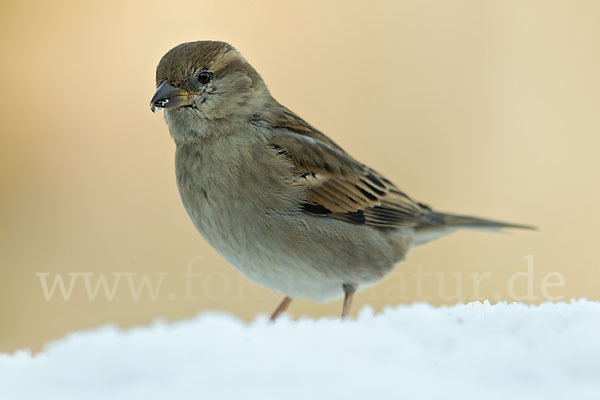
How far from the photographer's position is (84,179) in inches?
209

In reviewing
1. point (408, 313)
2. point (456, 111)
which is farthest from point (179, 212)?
point (408, 313)

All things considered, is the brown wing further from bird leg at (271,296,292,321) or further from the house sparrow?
bird leg at (271,296,292,321)

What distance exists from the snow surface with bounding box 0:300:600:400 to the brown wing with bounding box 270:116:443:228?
109 cm

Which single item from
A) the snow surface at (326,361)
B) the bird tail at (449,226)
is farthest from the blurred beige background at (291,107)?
the snow surface at (326,361)

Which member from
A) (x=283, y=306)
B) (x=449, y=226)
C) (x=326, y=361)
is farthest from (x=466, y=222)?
(x=326, y=361)

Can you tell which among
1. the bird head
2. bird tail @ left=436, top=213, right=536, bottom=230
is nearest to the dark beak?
the bird head

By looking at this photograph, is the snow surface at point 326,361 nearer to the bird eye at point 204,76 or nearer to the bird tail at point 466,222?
the bird eye at point 204,76

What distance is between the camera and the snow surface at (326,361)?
1.59 metres

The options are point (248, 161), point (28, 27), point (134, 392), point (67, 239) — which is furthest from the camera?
point (28, 27)

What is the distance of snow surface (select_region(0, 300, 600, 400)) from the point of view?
159 centimetres

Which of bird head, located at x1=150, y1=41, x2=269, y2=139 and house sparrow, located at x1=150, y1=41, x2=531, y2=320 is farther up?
bird head, located at x1=150, y1=41, x2=269, y2=139

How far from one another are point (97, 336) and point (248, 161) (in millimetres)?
1187

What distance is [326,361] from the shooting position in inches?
67.3

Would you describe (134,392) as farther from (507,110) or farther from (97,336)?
(507,110)
